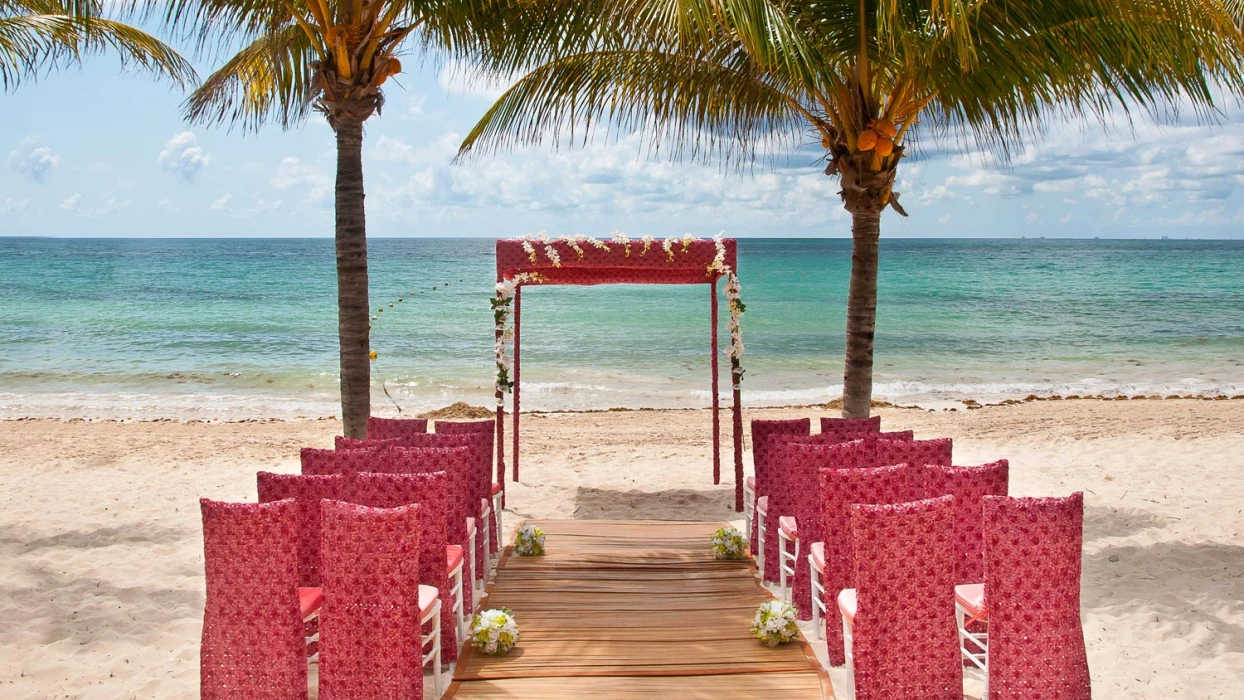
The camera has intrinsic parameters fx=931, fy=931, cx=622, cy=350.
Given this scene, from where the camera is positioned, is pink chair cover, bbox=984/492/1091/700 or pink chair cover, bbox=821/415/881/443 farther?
pink chair cover, bbox=821/415/881/443

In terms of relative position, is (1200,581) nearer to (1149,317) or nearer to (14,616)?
(14,616)

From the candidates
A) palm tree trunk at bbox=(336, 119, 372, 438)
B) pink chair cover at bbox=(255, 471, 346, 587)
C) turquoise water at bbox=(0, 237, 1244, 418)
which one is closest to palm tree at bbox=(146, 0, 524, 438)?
palm tree trunk at bbox=(336, 119, 372, 438)

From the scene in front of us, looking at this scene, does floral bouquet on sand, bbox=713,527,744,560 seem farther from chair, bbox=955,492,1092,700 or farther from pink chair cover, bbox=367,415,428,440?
chair, bbox=955,492,1092,700

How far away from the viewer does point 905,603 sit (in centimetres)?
335

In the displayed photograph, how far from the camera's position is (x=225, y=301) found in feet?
118

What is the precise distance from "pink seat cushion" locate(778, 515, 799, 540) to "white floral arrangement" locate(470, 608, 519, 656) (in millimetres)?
1523

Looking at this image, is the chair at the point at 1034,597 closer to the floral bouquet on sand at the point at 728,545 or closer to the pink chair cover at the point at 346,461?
the floral bouquet on sand at the point at 728,545

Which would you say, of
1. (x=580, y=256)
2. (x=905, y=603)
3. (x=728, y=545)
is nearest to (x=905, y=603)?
(x=905, y=603)

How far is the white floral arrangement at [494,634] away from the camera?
418 cm

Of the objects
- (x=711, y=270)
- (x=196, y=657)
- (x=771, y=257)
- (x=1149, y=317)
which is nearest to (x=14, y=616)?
(x=196, y=657)

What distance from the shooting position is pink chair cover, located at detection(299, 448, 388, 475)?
4371mm

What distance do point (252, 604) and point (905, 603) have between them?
2.35m

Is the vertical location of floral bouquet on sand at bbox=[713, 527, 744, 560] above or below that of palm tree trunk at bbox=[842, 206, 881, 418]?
below

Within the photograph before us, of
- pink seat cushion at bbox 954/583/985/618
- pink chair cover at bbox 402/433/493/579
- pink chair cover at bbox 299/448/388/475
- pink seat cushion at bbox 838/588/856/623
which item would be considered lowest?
pink seat cushion at bbox 838/588/856/623
